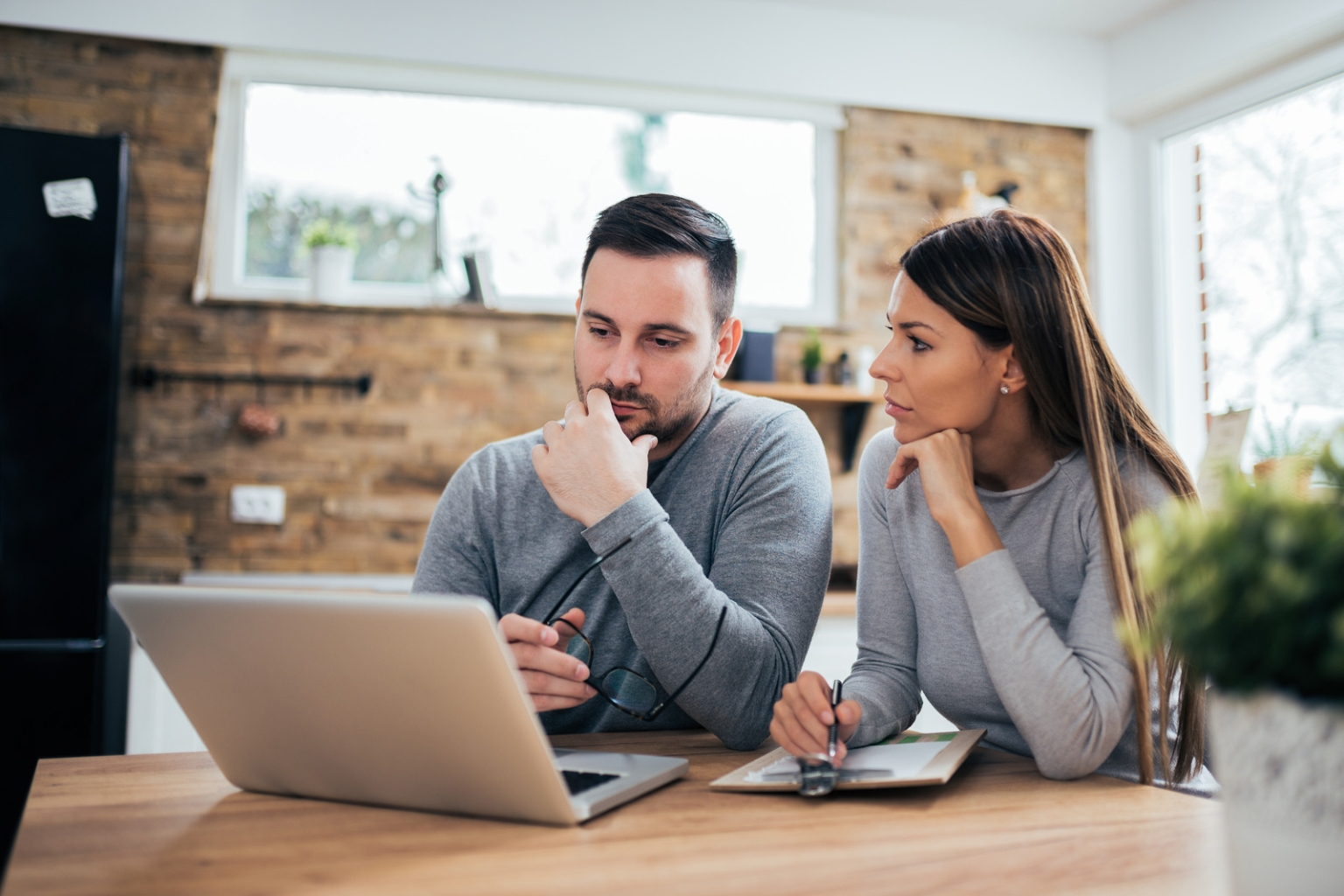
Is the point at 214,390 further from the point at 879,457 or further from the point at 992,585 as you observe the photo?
the point at 992,585

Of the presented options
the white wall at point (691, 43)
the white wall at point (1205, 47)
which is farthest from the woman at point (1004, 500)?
the white wall at point (1205, 47)

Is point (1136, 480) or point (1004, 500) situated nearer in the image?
point (1136, 480)

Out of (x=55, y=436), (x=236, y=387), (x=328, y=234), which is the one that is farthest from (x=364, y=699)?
(x=328, y=234)

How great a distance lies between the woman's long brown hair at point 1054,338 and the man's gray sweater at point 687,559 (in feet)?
0.97

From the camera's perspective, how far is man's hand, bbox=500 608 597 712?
39.8 inches

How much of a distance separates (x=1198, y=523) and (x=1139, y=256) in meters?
3.61

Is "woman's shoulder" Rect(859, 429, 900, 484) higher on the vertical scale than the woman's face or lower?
lower

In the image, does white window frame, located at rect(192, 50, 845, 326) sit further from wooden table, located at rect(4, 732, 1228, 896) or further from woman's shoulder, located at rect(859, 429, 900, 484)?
wooden table, located at rect(4, 732, 1228, 896)

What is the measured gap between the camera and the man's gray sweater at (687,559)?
3.55 ft

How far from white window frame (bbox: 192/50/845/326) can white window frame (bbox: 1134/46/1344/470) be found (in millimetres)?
1185

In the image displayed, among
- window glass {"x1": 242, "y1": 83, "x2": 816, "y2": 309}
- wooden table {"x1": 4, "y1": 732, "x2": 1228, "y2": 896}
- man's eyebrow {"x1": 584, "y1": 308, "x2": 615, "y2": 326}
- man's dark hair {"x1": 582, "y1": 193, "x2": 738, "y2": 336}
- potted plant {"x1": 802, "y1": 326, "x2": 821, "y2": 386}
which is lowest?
wooden table {"x1": 4, "y1": 732, "x2": 1228, "y2": 896}

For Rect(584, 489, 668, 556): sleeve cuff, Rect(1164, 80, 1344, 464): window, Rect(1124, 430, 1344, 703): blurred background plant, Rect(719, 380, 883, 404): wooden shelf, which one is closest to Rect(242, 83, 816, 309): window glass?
Rect(719, 380, 883, 404): wooden shelf

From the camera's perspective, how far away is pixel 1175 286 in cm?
363

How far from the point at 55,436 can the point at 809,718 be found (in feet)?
7.70
